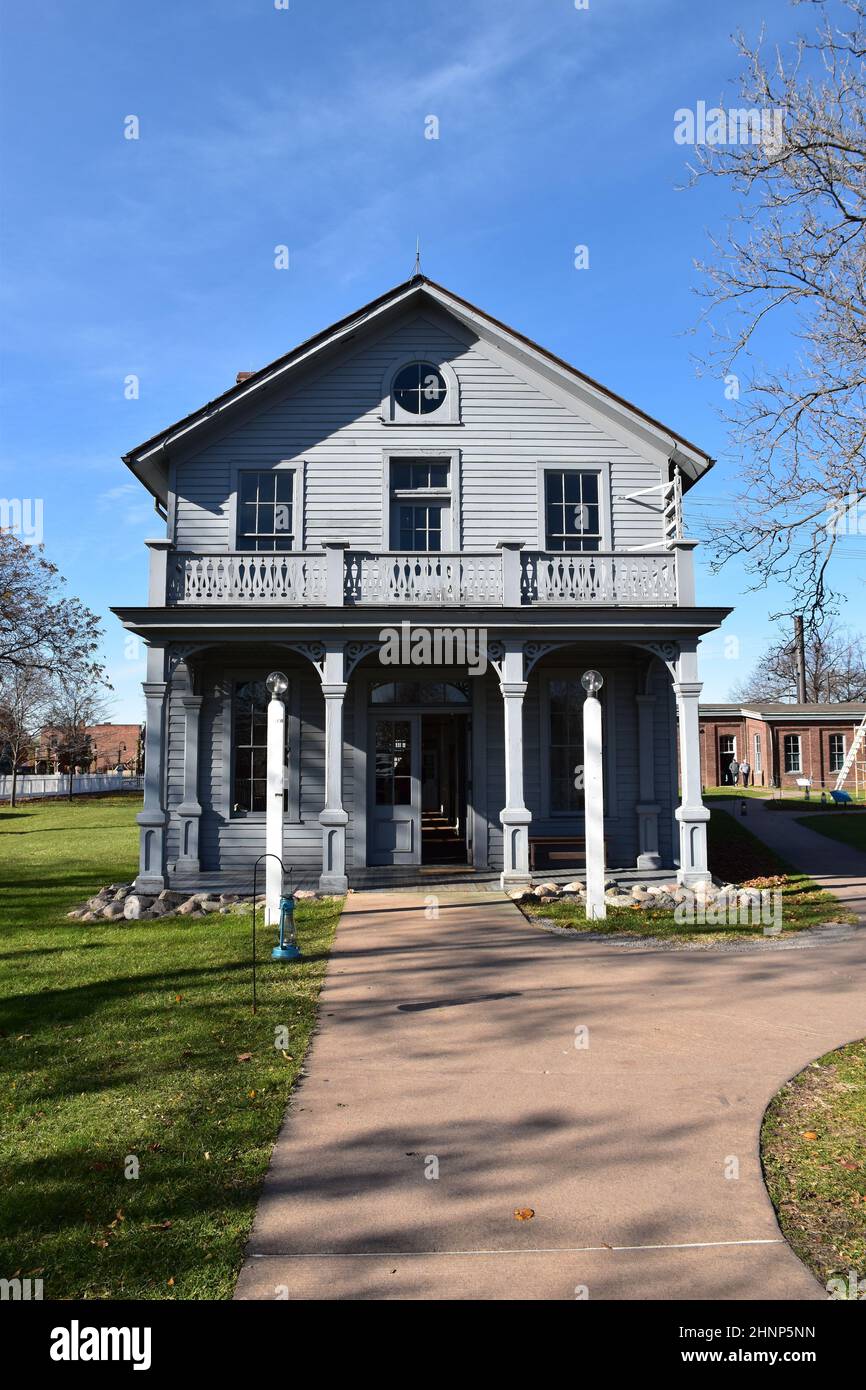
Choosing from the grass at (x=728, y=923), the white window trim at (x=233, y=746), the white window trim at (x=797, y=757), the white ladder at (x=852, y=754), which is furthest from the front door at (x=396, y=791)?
the white window trim at (x=797, y=757)

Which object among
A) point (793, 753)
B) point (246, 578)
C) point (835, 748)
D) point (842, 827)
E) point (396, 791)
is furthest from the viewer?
point (793, 753)

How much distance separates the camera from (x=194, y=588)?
43.4ft

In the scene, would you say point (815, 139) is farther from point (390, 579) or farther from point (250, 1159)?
point (250, 1159)

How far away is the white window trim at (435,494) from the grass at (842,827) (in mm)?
12367

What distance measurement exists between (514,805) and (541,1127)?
793cm

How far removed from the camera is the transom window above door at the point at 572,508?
15195mm

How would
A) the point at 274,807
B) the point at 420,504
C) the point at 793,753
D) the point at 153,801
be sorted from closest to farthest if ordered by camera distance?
1. the point at 274,807
2. the point at 153,801
3. the point at 420,504
4. the point at 793,753

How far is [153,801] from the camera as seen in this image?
1278cm

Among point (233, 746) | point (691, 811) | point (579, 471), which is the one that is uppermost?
point (579, 471)

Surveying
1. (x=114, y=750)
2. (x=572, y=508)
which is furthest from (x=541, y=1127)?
(x=114, y=750)

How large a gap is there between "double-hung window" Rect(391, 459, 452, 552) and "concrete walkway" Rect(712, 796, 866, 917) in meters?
8.63

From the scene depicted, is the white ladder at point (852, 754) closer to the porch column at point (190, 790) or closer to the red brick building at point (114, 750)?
the porch column at point (190, 790)

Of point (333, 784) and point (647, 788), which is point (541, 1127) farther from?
point (647, 788)

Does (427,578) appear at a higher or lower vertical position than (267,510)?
lower
